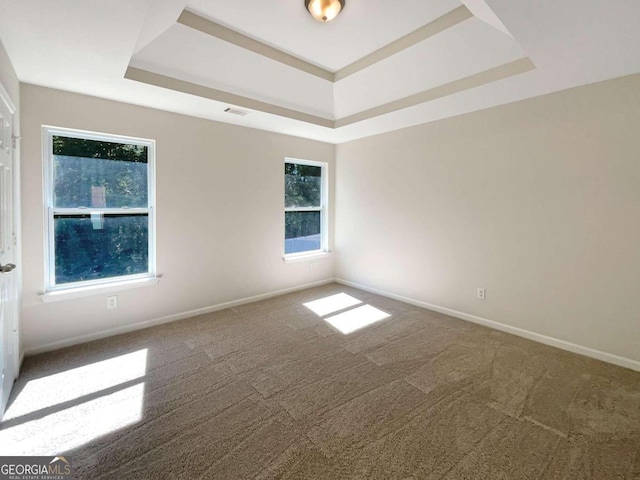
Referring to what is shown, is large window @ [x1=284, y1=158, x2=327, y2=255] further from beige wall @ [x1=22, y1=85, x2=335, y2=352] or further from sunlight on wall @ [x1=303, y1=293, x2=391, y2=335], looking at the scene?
sunlight on wall @ [x1=303, y1=293, x2=391, y2=335]

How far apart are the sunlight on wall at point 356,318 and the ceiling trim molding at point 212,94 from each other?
2.47 m

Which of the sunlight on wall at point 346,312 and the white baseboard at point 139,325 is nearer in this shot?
the white baseboard at point 139,325

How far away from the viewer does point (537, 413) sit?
6.73ft

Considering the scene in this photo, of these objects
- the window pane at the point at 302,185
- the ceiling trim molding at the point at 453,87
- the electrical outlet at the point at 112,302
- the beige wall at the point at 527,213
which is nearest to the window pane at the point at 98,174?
the electrical outlet at the point at 112,302

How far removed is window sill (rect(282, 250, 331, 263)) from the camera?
478 centimetres

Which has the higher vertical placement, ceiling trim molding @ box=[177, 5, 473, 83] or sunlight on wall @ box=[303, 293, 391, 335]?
ceiling trim molding @ box=[177, 5, 473, 83]

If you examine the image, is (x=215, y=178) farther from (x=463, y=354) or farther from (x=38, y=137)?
(x=463, y=354)

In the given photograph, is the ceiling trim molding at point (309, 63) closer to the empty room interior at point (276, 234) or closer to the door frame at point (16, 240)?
the empty room interior at point (276, 234)

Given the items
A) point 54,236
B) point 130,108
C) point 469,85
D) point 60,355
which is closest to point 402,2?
point 469,85

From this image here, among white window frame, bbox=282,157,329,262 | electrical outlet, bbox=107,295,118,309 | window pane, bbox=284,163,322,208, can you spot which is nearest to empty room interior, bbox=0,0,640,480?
electrical outlet, bbox=107,295,118,309

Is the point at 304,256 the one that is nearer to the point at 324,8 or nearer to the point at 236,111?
the point at 236,111

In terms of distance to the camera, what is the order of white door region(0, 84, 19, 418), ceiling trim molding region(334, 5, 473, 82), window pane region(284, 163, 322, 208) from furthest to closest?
1. window pane region(284, 163, 322, 208)
2. ceiling trim molding region(334, 5, 473, 82)
3. white door region(0, 84, 19, 418)

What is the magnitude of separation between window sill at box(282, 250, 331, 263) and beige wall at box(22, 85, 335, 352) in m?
0.09

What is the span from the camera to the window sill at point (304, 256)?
4.78 metres
